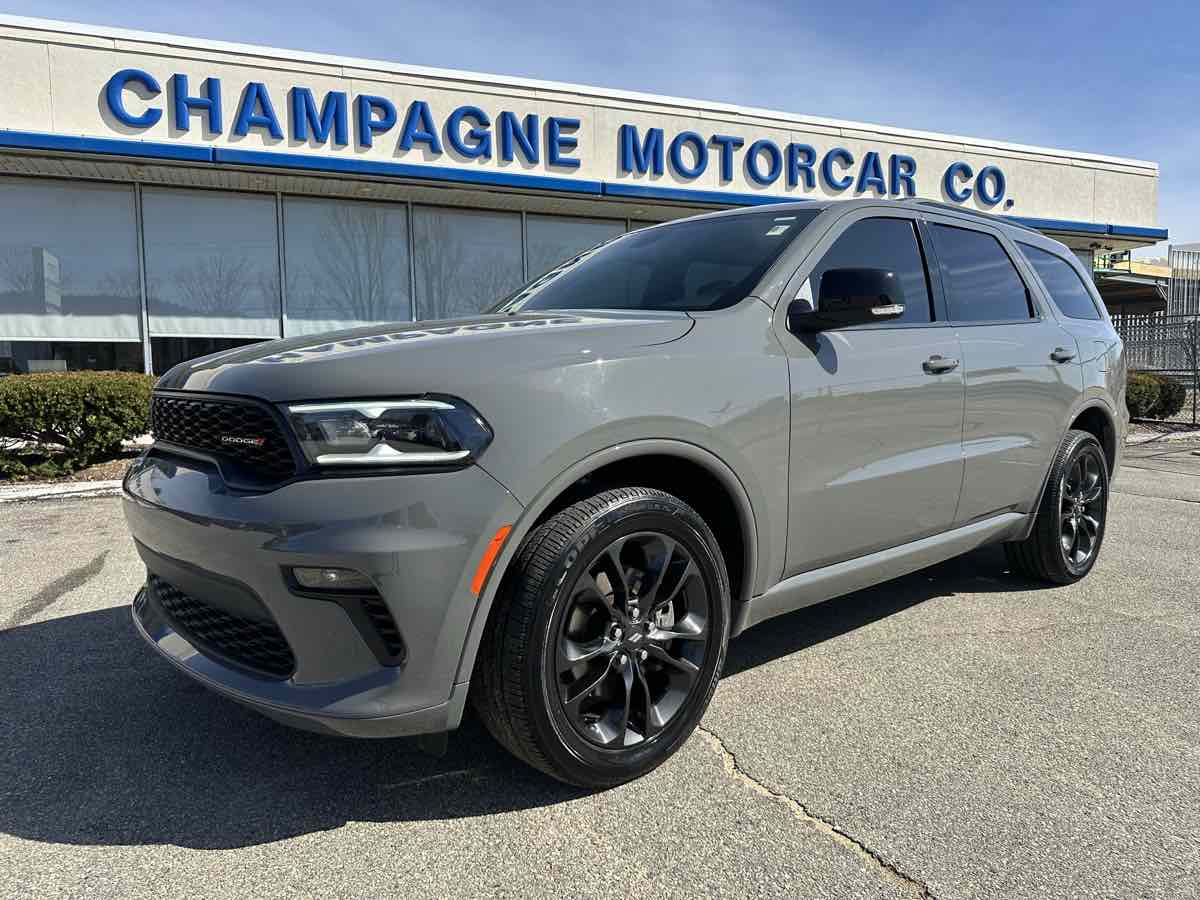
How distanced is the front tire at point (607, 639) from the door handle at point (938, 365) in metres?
1.31

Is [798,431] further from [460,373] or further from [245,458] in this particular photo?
[245,458]

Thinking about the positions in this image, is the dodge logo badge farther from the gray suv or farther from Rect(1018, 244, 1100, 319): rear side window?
Rect(1018, 244, 1100, 319): rear side window

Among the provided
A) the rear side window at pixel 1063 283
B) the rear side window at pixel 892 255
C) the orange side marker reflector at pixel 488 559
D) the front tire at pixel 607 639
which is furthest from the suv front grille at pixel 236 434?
the rear side window at pixel 1063 283

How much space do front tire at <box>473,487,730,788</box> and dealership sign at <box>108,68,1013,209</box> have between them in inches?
402

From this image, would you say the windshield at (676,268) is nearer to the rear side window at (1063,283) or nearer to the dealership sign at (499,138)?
the rear side window at (1063,283)

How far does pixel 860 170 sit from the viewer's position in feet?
48.0

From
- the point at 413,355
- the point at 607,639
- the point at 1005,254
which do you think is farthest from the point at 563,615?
the point at 1005,254

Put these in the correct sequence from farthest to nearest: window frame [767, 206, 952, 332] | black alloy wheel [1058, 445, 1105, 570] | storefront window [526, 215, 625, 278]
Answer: storefront window [526, 215, 625, 278] → black alloy wheel [1058, 445, 1105, 570] → window frame [767, 206, 952, 332]

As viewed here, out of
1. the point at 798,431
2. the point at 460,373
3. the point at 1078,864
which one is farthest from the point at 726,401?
the point at 1078,864

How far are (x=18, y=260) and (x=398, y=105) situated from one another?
5131mm

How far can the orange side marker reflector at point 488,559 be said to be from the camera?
2.10 metres

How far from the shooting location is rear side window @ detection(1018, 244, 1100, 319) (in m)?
4.37

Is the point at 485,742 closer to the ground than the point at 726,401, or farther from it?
closer to the ground

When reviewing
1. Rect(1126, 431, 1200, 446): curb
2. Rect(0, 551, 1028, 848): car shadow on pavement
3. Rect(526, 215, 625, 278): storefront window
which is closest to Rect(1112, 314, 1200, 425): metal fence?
Rect(1126, 431, 1200, 446): curb
